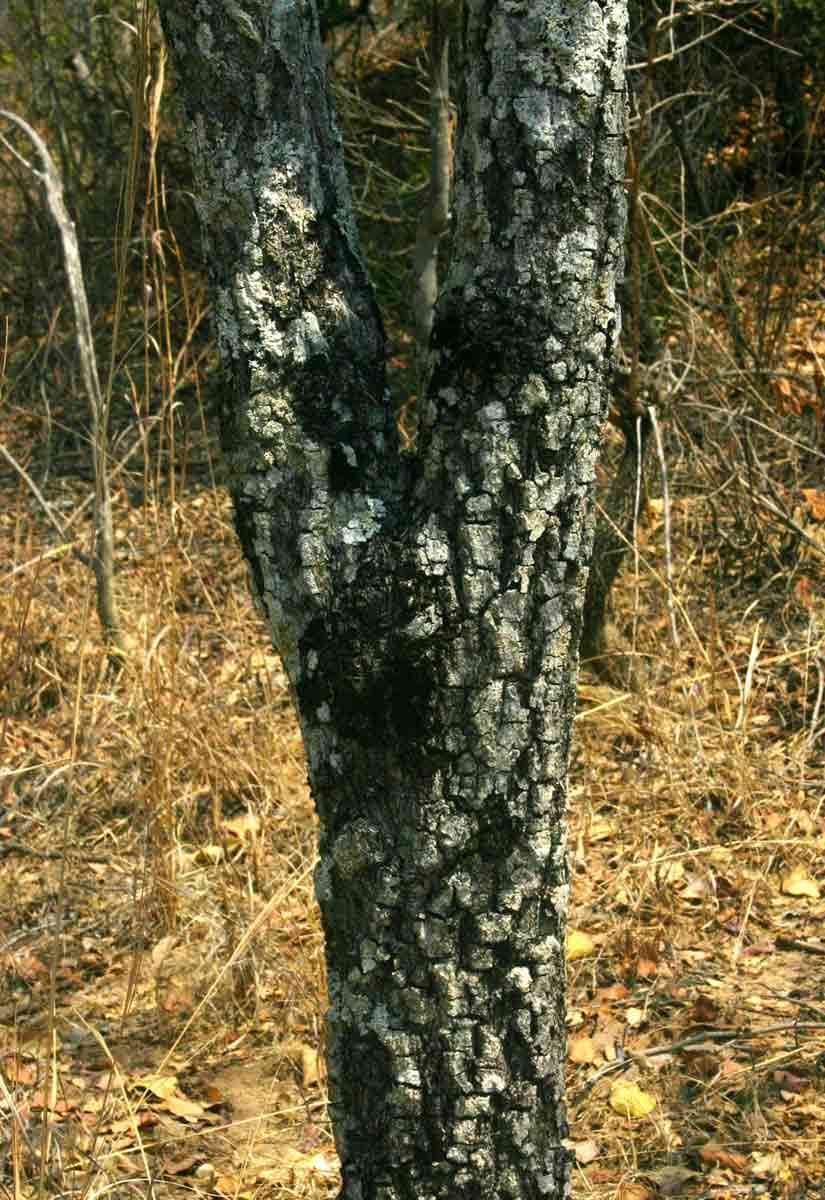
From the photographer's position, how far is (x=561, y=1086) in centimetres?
194

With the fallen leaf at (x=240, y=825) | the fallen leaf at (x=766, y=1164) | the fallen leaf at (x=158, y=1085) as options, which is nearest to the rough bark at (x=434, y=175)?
the fallen leaf at (x=240, y=825)

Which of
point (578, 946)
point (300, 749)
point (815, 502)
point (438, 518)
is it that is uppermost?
point (438, 518)

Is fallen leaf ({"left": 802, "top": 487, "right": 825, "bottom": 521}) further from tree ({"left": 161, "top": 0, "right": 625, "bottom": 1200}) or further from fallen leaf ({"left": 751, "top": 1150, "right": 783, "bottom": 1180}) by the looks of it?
tree ({"left": 161, "top": 0, "right": 625, "bottom": 1200})

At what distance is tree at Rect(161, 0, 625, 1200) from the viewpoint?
162cm

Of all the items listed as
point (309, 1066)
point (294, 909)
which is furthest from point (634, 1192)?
point (294, 909)

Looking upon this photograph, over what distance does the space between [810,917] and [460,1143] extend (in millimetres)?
1890

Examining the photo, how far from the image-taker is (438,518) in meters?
1.70

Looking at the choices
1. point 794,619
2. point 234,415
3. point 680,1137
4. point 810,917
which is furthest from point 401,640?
point 794,619

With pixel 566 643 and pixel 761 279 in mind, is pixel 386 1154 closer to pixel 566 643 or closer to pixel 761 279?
pixel 566 643

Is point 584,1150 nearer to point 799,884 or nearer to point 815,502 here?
point 799,884

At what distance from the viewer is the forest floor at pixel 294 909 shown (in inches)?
107

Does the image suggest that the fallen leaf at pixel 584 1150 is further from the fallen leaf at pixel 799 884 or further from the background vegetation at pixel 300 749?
the fallen leaf at pixel 799 884

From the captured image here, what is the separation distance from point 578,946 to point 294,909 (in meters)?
0.69

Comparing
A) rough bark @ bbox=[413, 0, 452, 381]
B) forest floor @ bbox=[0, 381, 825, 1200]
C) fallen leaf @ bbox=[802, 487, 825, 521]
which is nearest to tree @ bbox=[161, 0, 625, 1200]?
forest floor @ bbox=[0, 381, 825, 1200]
